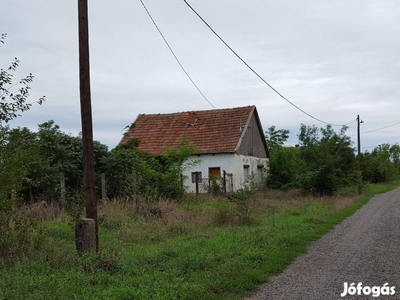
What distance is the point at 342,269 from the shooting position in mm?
8906

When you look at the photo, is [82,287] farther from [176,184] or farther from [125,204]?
[176,184]

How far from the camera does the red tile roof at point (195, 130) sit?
31023 mm

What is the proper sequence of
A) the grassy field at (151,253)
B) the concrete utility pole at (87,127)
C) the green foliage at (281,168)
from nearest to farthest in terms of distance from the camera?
1. the grassy field at (151,253)
2. the concrete utility pole at (87,127)
3. the green foliage at (281,168)

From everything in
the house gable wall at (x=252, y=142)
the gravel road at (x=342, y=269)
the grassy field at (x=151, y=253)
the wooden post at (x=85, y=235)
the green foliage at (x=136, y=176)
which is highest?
the house gable wall at (x=252, y=142)

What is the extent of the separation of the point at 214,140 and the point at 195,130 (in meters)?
2.33

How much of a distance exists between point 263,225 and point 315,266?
5586mm

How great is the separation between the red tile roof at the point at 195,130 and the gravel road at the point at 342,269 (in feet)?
56.1

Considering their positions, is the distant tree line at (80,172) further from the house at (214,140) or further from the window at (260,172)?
the window at (260,172)

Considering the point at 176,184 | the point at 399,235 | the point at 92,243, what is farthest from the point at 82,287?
the point at 176,184

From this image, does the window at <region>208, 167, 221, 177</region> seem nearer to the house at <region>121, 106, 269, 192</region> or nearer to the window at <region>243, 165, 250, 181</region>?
the house at <region>121, 106, 269, 192</region>

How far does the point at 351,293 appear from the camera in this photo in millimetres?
7117

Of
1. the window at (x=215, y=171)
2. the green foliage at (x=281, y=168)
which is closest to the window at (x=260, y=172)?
the green foliage at (x=281, y=168)

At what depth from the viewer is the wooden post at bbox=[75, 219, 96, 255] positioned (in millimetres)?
9078

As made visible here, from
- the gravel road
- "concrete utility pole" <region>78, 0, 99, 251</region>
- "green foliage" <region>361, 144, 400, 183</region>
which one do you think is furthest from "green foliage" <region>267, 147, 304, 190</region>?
"concrete utility pole" <region>78, 0, 99, 251</region>
